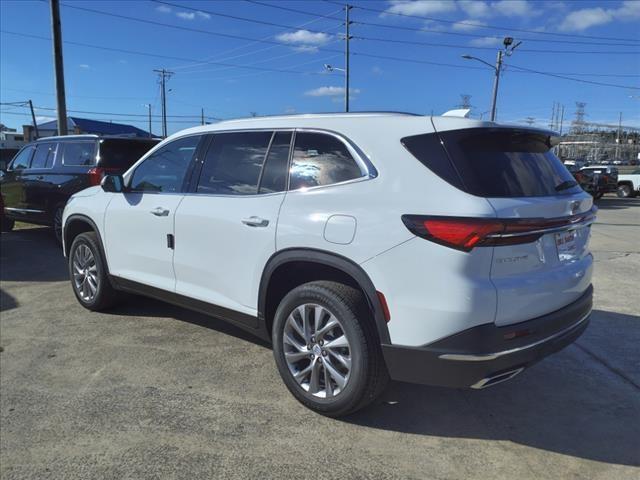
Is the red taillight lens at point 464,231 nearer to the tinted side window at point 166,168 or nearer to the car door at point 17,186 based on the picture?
the tinted side window at point 166,168

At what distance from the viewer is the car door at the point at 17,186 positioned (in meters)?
9.89

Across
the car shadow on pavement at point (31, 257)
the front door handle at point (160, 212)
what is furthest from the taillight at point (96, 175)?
the front door handle at point (160, 212)

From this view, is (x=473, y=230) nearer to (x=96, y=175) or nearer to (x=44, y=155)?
(x=96, y=175)

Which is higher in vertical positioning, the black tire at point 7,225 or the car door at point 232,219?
the car door at point 232,219

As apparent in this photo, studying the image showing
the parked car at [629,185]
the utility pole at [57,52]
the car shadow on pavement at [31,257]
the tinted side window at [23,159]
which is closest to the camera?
the car shadow on pavement at [31,257]

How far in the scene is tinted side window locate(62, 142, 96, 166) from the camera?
862cm

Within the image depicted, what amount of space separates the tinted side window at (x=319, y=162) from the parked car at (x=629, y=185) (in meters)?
26.2

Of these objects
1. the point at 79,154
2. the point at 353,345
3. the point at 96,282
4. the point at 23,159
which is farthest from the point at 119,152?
the point at 353,345

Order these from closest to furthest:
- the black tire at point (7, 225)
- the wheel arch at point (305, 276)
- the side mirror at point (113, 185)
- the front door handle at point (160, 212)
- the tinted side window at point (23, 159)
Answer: the wheel arch at point (305, 276) → the front door handle at point (160, 212) → the side mirror at point (113, 185) → the tinted side window at point (23, 159) → the black tire at point (7, 225)

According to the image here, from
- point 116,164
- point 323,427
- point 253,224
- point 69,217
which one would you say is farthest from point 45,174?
point 323,427

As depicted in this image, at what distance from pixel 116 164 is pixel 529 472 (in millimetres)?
7723

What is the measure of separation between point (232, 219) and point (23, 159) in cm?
855

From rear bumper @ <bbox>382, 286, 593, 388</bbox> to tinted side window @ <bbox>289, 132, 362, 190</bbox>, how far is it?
41.9 inches

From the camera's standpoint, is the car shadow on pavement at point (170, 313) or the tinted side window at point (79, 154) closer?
the car shadow on pavement at point (170, 313)
